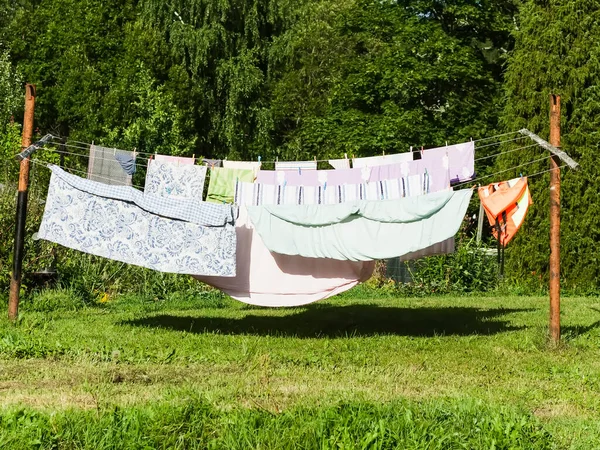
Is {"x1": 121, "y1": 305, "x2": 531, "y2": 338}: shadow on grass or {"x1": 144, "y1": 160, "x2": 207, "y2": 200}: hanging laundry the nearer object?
{"x1": 144, "y1": 160, "x2": 207, "y2": 200}: hanging laundry

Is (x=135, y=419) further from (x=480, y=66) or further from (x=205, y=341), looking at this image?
(x=480, y=66)

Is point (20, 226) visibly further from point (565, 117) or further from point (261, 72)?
point (261, 72)

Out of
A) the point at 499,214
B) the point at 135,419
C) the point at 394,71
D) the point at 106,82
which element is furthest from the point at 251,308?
the point at 106,82

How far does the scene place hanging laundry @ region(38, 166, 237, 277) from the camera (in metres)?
9.48

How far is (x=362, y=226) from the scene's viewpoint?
366 inches

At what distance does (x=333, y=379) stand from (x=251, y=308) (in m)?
5.76

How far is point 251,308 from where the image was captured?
13633 millimetres

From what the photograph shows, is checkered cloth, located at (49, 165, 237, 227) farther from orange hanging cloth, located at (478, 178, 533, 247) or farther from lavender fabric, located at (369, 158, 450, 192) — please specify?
orange hanging cloth, located at (478, 178, 533, 247)

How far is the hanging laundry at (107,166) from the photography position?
11.2 metres

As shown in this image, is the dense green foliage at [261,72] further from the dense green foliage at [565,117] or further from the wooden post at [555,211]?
the wooden post at [555,211]

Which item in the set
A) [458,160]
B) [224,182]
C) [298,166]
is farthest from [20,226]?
[458,160]

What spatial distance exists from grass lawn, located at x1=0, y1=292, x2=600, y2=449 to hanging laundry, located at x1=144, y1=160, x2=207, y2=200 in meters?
1.51

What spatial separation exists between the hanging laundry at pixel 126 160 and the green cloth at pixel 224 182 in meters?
1.14

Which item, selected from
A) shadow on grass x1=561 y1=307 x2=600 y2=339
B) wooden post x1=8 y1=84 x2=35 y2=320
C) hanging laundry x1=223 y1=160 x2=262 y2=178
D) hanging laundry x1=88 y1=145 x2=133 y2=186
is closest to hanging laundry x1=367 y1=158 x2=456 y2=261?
hanging laundry x1=223 y1=160 x2=262 y2=178
